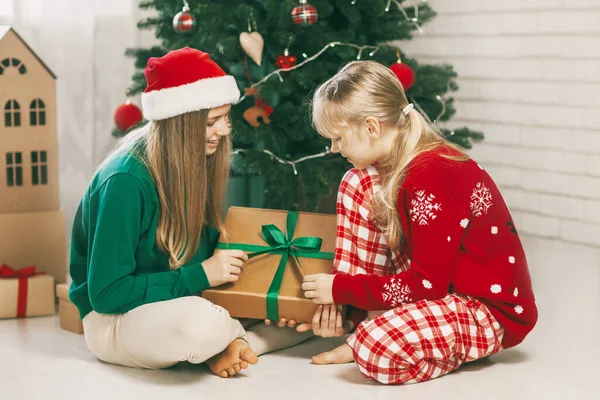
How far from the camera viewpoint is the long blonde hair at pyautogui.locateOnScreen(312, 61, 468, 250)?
191 cm

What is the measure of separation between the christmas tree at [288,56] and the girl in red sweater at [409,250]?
0.66 m

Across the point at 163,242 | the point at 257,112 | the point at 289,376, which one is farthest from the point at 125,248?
the point at 257,112

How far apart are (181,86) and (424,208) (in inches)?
23.7

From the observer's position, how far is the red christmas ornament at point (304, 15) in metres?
2.53

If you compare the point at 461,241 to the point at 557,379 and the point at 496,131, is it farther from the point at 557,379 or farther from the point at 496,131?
the point at 496,131

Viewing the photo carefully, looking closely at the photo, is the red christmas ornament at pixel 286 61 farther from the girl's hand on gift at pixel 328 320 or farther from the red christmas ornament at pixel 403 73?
the girl's hand on gift at pixel 328 320

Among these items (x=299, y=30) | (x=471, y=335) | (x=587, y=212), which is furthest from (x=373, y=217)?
(x=587, y=212)

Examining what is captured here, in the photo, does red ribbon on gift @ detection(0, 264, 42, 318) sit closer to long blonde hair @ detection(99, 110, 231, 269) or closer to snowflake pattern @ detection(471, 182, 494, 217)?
long blonde hair @ detection(99, 110, 231, 269)

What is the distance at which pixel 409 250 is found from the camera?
1944 mm

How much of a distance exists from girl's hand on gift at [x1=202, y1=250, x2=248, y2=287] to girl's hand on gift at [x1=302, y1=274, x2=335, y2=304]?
0.17 metres

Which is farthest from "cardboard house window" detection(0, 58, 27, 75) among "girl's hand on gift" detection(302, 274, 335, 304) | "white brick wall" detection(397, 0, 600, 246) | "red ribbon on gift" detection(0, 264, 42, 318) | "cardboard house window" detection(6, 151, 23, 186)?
"white brick wall" detection(397, 0, 600, 246)

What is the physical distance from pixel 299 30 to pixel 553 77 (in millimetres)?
1249

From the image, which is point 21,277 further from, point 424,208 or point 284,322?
point 424,208

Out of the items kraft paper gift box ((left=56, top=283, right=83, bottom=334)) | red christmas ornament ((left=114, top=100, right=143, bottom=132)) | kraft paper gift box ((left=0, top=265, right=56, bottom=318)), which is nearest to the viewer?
kraft paper gift box ((left=56, top=283, right=83, bottom=334))
